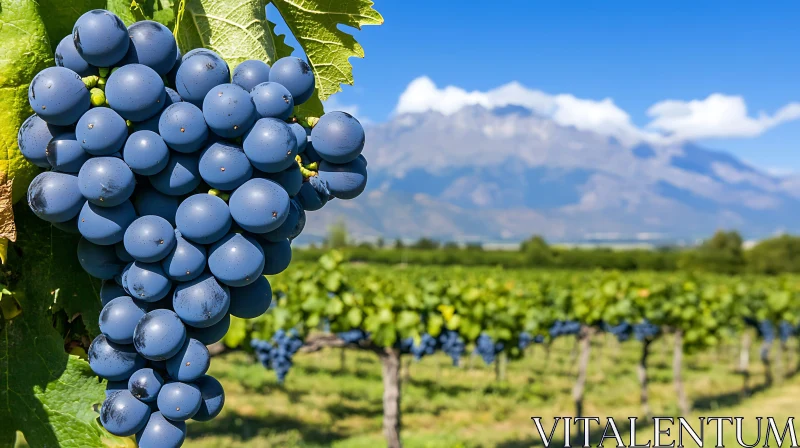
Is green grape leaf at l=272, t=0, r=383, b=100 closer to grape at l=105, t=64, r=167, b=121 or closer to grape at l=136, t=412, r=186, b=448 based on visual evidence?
grape at l=105, t=64, r=167, b=121

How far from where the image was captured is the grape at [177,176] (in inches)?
48.5

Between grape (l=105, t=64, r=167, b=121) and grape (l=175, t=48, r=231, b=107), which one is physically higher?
grape (l=175, t=48, r=231, b=107)

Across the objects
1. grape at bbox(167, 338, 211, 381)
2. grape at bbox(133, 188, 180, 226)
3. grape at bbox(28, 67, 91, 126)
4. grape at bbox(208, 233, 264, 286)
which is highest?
grape at bbox(28, 67, 91, 126)

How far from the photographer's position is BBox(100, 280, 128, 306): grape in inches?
54.3

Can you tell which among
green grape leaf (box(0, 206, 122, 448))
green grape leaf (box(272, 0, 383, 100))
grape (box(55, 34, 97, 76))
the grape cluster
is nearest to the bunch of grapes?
grape (box(55, 34, 97, 76))

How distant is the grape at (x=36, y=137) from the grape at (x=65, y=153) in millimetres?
17

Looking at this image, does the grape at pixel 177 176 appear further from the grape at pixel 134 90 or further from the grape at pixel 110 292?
the grape at pixel 110 292

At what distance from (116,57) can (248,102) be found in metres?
0.26

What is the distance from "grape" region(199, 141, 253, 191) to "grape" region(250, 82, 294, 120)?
0.31 ft

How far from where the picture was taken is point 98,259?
1.32m

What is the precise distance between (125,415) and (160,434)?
0.08 meters

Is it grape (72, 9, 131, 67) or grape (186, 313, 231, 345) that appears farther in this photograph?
grape (186, 313, 231, 345)

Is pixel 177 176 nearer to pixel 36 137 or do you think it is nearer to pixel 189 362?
pixel 36 137

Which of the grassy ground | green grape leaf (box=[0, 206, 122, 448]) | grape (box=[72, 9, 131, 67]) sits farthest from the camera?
the grassy ground
